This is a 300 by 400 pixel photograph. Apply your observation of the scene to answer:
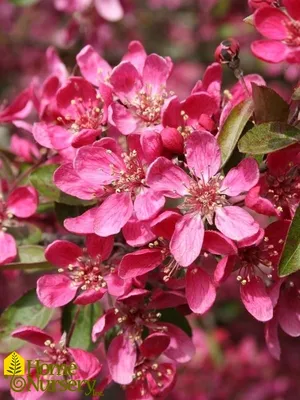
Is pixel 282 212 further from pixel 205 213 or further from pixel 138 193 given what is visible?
pixel 138 193

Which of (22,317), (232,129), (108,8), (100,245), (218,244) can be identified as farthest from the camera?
(108,8)

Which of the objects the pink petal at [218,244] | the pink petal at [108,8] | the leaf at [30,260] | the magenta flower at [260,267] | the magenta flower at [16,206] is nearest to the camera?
the pink petal at [218,244]

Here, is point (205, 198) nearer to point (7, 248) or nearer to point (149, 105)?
point (149, 105)

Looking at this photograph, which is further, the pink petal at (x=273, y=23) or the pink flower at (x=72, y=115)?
the pink flower at (x=72, y=115)

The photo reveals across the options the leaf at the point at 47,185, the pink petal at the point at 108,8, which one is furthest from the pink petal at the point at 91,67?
the pink petal at the point at 108,8

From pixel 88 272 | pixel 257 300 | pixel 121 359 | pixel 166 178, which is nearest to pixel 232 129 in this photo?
pixel 166 178

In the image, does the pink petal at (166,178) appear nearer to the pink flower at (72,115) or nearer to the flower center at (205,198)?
the flower center at (205,198)

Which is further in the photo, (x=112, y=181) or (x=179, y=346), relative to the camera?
(x=179, y=346)
